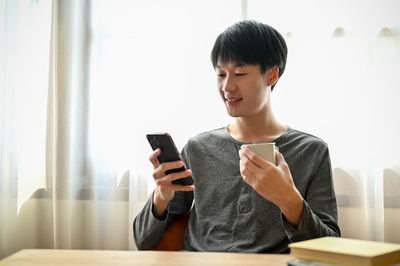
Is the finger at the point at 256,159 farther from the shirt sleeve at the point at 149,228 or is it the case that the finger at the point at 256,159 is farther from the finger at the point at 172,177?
the shirt sleeve at the point at 149,228

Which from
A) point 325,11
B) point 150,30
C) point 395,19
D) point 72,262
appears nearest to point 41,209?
point 150,30

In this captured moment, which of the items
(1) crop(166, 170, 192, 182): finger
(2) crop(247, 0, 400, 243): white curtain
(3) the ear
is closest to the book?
(1) crop(166, 170, 192, 182): finger

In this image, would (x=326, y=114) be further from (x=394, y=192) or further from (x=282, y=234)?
(x=282, y=234)

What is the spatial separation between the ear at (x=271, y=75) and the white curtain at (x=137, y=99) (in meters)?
0.48

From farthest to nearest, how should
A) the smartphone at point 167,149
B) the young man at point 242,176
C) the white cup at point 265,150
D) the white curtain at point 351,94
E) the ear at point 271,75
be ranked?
the white curtain at point 351,94
the ear at point 271,75
the young man at point 242,176
the smartphone at point 167,149
the white cup at point 265,150

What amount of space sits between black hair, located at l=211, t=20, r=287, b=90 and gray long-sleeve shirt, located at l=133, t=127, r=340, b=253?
0.88 ft

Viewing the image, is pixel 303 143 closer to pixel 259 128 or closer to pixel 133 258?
pixel 259 128

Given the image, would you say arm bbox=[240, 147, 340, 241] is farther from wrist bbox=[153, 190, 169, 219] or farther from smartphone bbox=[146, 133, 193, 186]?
wrist bbox=[153, 190, 169, 219]

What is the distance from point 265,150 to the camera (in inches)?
46.4

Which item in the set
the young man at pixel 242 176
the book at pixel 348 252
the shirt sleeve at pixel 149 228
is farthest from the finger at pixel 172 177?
the book at pixel 348 252

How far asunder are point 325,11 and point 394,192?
834 mm

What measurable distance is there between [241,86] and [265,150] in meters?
0.33

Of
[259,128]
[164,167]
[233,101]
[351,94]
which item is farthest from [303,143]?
[351,94]

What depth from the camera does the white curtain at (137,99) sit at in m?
1.96
